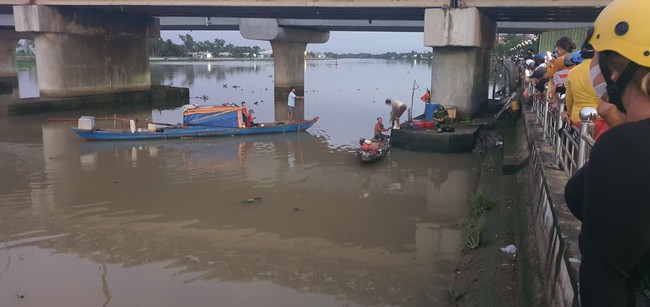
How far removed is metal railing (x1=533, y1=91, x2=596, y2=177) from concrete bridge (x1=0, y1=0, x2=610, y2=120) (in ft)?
29.2

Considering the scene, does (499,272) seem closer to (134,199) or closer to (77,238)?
(77,238)

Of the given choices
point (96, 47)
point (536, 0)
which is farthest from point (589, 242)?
point (96, 47)

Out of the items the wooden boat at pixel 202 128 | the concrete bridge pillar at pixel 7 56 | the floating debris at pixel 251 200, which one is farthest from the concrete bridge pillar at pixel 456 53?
the concrete bridge pillar at pixel 7 56

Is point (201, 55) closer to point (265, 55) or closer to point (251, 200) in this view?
point (265, 55)

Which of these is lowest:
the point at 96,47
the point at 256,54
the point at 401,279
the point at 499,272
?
the point at 401,279

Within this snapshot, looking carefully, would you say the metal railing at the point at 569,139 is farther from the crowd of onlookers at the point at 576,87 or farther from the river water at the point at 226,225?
the river water at the point at 226,225

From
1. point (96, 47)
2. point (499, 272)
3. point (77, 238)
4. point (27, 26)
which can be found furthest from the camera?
point (96, 47)

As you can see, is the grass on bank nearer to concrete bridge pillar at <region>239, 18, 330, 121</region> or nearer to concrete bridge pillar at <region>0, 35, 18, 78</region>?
concrete bridge pillar at <region>239, 18, 330, 121</region>

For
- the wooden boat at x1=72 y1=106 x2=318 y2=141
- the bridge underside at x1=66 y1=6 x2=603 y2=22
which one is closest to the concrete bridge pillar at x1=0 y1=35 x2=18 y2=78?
the bridge underside at x1=66 y1=6 x2=603 y2=22

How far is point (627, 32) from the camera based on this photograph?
5.94 feet

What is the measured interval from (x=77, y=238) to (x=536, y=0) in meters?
17.4

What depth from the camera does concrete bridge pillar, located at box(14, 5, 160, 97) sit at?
26.1 m

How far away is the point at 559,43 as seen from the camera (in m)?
8.20

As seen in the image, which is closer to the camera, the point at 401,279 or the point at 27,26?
the point at 401,279
